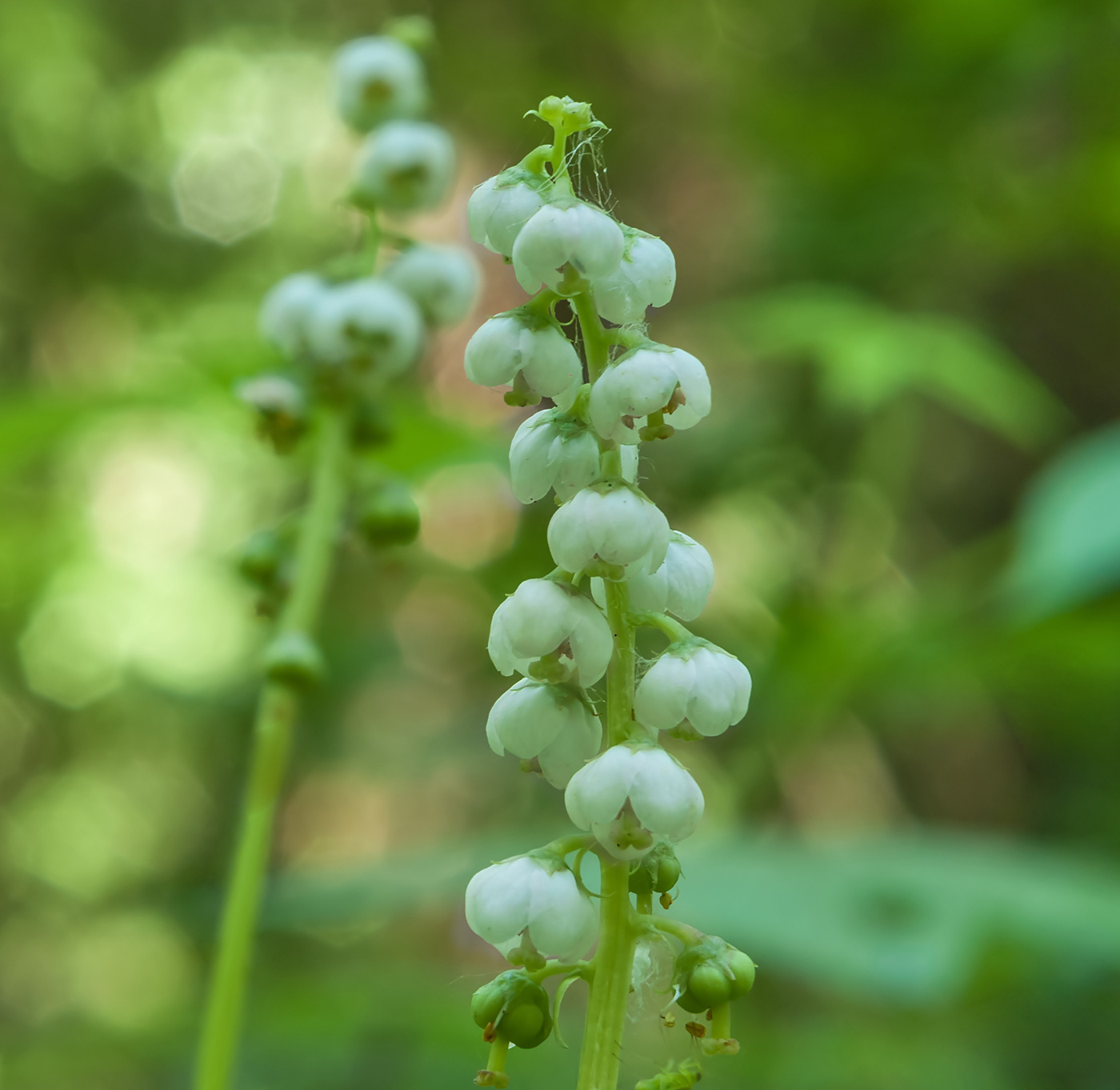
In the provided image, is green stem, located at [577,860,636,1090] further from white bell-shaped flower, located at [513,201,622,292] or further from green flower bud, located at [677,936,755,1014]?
white bell-shaped flower, located at [513,201,622,292]

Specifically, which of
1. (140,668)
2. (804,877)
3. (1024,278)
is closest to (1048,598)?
(804,877)

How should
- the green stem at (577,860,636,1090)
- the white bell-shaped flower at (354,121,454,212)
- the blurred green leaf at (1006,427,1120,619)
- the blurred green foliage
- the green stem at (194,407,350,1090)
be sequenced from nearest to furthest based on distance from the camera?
the green stem at (577,860,636,1090) → the green stem at (194,407,350,1090) → the white bell-shaped flower at (354,121,454,212) → the blurred green leaf at (1006,427,1120,619) → the blurred green foliage

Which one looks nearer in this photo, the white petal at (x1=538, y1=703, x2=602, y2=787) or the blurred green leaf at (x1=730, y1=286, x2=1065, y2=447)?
the white petal at (x1=538, y1=703, x2=602, y2=787)

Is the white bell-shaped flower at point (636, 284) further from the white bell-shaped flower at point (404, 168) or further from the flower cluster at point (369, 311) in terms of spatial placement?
the white bell-shaped flower at point (404, 168)

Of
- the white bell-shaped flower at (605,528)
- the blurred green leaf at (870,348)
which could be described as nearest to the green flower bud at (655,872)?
the white bell-shaped flower at (605,528)

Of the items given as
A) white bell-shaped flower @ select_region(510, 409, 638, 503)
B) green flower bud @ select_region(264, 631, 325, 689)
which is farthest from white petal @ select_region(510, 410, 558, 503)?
green flower bud @ select_region(264, 631, 325, 689)

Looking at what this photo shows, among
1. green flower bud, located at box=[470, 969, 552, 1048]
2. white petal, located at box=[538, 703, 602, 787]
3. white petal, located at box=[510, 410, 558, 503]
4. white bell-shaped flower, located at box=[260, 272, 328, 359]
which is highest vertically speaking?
white bell-shaped flower, located at box=[260, 272, 328, 359]

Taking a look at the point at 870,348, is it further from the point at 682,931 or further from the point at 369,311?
the point at 682,931
